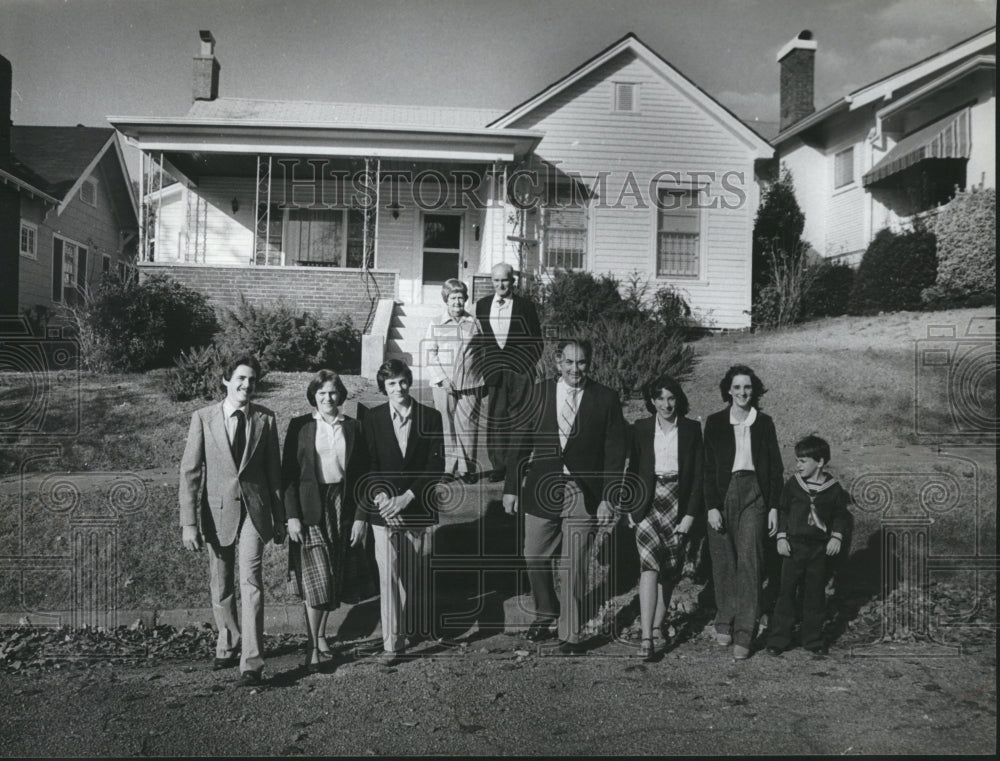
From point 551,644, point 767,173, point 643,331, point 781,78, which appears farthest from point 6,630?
point 781,78

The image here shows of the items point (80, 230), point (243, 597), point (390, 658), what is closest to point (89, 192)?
point (80, 230)

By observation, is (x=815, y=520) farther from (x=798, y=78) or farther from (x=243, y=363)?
(x=798, y=78)

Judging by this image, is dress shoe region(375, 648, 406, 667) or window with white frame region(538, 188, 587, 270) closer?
dress shoe region(375, 648, 406, 667)

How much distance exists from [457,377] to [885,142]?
14928mm

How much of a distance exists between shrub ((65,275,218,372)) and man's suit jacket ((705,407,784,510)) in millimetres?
9140

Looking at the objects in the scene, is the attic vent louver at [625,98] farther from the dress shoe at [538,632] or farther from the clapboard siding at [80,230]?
the dress shoe at [538,632]

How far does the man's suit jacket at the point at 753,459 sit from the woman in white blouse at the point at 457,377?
7.52 ft

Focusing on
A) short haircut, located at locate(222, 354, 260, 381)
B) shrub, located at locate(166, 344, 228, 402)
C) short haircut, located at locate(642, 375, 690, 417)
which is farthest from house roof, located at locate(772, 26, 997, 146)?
short haircut, located at locate(222, 354, 260, 381)

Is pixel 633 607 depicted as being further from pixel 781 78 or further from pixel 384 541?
pixel 781 78

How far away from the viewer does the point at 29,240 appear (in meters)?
18.9

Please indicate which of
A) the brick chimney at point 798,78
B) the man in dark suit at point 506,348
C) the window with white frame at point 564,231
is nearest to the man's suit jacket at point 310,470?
the man in dark suit at point 506,348

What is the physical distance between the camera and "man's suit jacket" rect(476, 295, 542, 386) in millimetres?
6672

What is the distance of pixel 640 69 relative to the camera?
1680 centimetres

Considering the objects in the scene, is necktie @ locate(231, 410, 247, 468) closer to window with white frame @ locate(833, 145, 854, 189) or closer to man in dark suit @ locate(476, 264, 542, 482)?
man in dark suit @ locate(476, 264, 542, 482)
